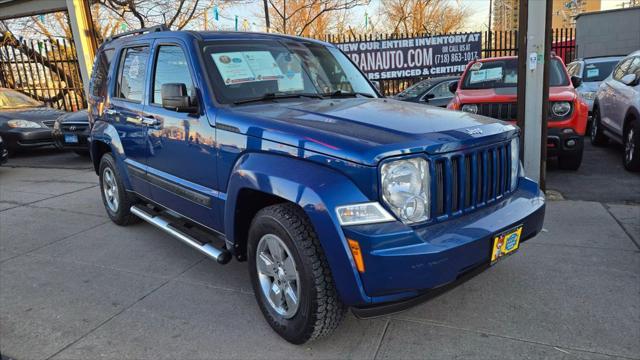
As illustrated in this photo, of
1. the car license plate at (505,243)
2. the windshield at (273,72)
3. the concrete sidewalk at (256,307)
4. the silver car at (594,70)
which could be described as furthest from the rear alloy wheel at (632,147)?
the car license plate at (505,243)

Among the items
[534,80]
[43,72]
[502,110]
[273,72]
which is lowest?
[502,110]

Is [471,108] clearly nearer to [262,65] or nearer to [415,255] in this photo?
[262,65]

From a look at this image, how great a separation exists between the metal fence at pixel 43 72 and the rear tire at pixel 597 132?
1427 centimetres

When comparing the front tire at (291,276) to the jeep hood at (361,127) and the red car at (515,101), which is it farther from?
the red car at (515,101)

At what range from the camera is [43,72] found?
50.6 ft

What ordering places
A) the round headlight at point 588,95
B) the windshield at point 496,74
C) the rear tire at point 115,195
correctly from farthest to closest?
the round headlight at point 588,95, the windshield at point 496,74, the rear tire at point 115,195

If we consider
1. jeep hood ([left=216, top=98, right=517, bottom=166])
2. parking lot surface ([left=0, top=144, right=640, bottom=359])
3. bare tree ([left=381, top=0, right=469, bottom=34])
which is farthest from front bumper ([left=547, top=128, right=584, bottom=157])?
bare tree ([left=381, top=0, right=469, bottom=34])

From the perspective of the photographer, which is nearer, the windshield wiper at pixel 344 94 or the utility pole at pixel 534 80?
the windshield wiper at pixel 344 94

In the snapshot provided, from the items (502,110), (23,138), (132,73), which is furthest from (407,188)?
(23,138)

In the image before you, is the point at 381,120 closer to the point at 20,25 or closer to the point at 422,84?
the point at 422,84

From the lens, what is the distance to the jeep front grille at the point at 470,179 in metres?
2.46

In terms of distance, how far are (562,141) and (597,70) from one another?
565cm

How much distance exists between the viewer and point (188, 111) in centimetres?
333

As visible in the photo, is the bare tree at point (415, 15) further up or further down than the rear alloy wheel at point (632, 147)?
further up
